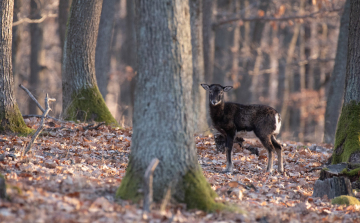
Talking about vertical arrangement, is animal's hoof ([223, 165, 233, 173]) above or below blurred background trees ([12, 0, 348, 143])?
below

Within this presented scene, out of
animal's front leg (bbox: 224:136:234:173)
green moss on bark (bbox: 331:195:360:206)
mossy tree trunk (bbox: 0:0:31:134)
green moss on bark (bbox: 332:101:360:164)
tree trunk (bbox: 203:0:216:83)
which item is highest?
tree trunk (bbox: 203:0:216:83)

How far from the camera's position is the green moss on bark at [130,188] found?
5.70 meters

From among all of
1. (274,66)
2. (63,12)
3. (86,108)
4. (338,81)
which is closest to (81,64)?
(86,108)

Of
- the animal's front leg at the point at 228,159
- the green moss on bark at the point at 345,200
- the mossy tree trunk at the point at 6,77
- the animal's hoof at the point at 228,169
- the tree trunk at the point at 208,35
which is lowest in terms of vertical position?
the green moss on bark at the point at 345,200

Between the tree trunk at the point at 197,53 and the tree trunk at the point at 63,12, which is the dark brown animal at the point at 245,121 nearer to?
the tree trunk at the point at 197,53

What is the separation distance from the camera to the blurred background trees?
19312 millimetres

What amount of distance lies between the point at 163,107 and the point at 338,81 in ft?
37.2

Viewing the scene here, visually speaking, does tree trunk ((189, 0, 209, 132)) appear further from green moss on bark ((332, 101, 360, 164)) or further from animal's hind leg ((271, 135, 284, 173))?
green moss on bark ((332, 101, 360, 164))

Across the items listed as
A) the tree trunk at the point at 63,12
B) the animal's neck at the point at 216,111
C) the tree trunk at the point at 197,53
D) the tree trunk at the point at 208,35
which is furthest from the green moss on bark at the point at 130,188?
the tree trunk at the point at 208,35

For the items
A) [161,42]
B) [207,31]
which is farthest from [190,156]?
[207,31]

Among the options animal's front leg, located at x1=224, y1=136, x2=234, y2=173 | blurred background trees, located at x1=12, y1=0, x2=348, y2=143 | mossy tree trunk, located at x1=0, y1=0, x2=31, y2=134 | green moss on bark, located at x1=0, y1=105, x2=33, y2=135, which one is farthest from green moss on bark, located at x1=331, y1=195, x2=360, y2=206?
blurred background trees, located at x1=12, y1=0, x2=348, y2=143

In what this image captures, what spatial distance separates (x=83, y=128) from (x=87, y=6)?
3.78 meters

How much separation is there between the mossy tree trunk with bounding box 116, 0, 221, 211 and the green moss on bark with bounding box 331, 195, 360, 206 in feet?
8.64

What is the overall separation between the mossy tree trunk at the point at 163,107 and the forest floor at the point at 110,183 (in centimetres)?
30
